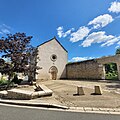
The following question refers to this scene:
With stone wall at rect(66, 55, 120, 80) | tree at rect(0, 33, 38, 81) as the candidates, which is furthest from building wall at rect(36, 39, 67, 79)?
tree at rect(0, 33, 38, 81)

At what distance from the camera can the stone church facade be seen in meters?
20.8

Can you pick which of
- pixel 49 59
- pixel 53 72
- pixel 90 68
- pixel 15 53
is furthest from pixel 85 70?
pixel 15 53

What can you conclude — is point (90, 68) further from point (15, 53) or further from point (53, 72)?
point (15, 53)

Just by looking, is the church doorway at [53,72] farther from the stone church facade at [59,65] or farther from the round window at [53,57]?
the round window at [53,57]

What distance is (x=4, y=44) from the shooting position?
13.0 metres

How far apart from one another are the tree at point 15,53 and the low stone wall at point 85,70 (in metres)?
11.2

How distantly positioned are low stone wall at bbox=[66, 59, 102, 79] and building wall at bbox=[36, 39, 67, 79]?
1.61 meters

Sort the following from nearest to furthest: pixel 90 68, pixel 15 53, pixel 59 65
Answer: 1. pixel 15 53
2. pixel 90 68
3. pixel 59 65

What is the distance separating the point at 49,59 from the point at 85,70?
7675 millimetres

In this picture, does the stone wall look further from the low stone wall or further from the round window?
the round window

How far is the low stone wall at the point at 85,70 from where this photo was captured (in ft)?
65.1

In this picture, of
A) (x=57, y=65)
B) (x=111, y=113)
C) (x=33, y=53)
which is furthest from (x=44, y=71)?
(x=111, y=113)

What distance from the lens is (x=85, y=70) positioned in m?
21.9

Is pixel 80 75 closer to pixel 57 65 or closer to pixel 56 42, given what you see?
pixel 57 65
